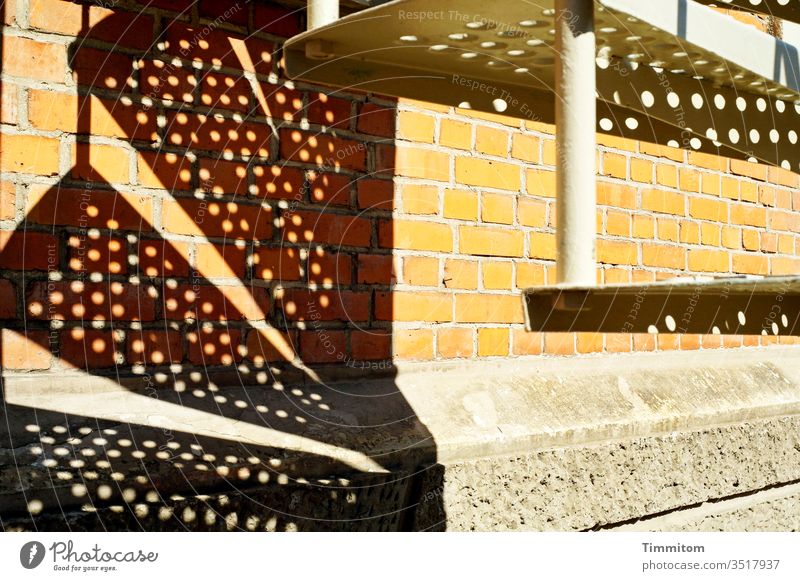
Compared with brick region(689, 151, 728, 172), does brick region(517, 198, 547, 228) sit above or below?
below

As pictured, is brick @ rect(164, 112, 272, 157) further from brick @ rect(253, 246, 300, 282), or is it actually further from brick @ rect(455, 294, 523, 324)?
brick @ rect(455, 294, 523, 324)

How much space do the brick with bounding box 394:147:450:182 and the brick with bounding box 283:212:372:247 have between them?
0.46 ft

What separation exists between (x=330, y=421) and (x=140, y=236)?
433 millimetres

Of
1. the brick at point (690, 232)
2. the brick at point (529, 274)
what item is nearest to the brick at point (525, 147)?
the brick at point (529, 274)

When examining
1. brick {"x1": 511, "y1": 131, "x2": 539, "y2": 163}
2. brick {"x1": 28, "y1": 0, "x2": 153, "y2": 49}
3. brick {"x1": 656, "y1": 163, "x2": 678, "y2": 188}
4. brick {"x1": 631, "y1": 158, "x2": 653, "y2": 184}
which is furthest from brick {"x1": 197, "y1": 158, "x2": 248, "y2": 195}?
brick {"x1": 656, "y1": 163, "x2": 678, "y2": 188}

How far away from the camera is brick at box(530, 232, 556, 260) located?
172 cm

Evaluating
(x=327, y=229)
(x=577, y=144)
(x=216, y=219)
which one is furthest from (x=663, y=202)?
(x=577, y=144)

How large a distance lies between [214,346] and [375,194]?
420mm

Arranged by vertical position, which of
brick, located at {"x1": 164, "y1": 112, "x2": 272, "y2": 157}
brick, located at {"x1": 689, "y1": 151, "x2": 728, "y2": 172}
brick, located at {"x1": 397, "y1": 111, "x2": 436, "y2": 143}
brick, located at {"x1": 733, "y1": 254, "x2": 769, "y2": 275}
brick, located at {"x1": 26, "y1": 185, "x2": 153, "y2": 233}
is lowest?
brick, located at {"x1": 733, "y1": 254, "x2": 769, "y2": 275}

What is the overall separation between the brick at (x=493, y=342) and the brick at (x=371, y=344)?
230 millimetres

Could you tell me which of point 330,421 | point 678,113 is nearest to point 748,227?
point 678,113

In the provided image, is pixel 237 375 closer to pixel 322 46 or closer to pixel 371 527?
pixel 371 527

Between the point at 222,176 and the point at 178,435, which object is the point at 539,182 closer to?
the point at 222,176

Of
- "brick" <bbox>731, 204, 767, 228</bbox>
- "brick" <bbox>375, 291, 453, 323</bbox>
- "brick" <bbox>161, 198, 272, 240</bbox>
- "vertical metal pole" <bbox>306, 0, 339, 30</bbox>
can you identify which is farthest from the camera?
"brick" <bbox>731, 204, 767, 228</bbox>
